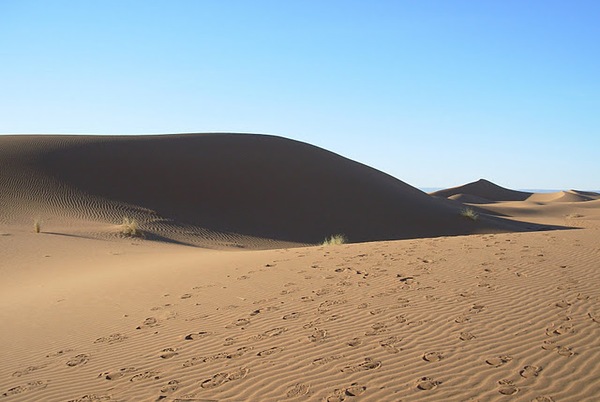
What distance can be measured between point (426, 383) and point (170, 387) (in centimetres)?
242

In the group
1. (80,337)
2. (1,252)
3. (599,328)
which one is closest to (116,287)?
(80,337)

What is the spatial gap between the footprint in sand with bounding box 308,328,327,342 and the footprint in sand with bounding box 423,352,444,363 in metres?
1.22

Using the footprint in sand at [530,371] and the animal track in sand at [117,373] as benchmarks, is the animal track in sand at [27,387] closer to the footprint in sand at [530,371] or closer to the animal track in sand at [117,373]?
the animal track in sand at [117,373]

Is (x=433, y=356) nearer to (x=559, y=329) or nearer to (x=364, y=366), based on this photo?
(x=364, y=366)

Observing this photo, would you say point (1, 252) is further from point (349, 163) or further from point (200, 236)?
point (349, 163)

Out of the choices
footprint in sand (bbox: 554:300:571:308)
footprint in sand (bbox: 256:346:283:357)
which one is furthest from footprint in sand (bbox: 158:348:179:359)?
footprint in sand (bbox: 554:300:571:308)

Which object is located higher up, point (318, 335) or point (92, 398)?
point (318, 335)

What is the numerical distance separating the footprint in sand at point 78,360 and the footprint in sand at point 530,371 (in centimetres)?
474

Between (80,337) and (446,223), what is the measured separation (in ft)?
89.3

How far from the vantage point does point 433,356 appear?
5.09m

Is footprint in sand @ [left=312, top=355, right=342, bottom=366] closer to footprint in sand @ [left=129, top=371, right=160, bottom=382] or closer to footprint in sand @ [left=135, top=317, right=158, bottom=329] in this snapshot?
footprint in sand @ [left=129, top=371, right=160, bottom=382]

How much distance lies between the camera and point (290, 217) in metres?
29.2

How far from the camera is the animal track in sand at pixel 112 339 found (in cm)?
661

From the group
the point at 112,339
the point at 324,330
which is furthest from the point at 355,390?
the point at 112,339
